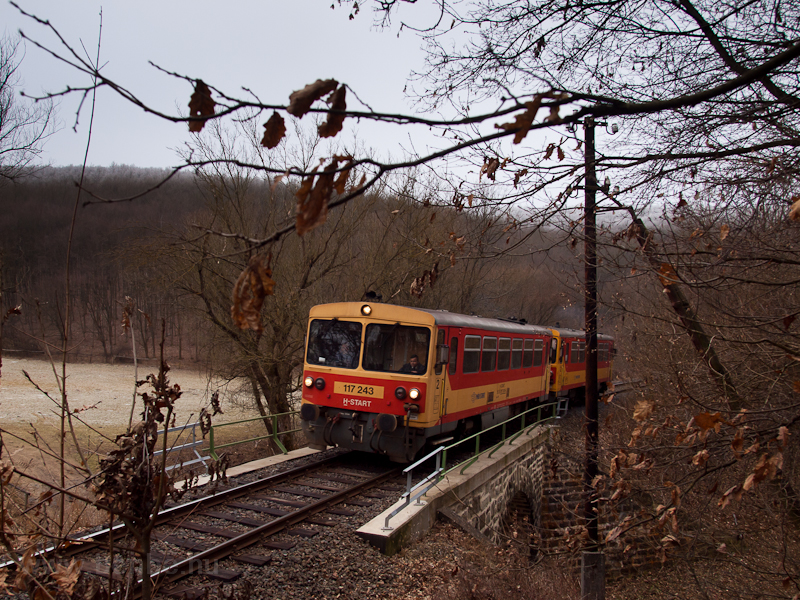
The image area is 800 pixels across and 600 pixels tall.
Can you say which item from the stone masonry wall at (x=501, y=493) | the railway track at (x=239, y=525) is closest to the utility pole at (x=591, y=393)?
the stone masonry wall at (x=501, y=493)

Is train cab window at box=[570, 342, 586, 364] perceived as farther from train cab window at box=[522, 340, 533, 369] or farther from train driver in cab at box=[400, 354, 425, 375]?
train driver in cab at box=[400, 354, 425, 375]

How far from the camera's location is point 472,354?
472 inches

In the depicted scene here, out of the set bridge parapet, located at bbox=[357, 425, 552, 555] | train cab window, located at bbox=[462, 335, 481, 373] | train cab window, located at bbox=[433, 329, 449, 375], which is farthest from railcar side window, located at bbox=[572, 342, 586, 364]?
train cab window, located at bbox=[433, 329, 449, 375]

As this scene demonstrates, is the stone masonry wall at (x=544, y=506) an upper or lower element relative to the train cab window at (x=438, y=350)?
lower

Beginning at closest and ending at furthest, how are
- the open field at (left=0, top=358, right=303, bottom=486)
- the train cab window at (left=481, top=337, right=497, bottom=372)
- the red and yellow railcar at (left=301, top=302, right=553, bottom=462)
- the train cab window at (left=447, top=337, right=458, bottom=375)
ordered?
1. the red and yellow railcar at (left=301, top=302, right=553, bottom=462)
2. the train cab window at (left=447, top=337, right=458, bottom=375)
3. the train cab window at (left=481, top=337, right=497, bottom=372)
4. the open field at (left=0, top=358, right=303, bottom=486)

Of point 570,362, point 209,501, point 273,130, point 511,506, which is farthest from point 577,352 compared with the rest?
point 273,130

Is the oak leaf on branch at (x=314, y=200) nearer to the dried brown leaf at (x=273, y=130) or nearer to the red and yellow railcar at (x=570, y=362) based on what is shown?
the dried brown leaf at (x=273, y=130)

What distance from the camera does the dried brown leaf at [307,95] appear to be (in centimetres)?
184

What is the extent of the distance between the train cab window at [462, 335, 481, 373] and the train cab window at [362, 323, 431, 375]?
60.1 inches

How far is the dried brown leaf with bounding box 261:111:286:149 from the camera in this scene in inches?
84.7

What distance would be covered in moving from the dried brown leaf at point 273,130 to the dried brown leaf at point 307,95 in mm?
263

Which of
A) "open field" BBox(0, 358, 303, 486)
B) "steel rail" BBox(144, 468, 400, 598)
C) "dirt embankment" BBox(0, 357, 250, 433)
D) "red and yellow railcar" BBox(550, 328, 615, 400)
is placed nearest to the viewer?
"steel rail" BBox(144, 468, 400, 598)

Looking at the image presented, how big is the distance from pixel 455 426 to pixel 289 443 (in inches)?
300

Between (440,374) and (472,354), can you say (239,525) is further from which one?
(472,354)
